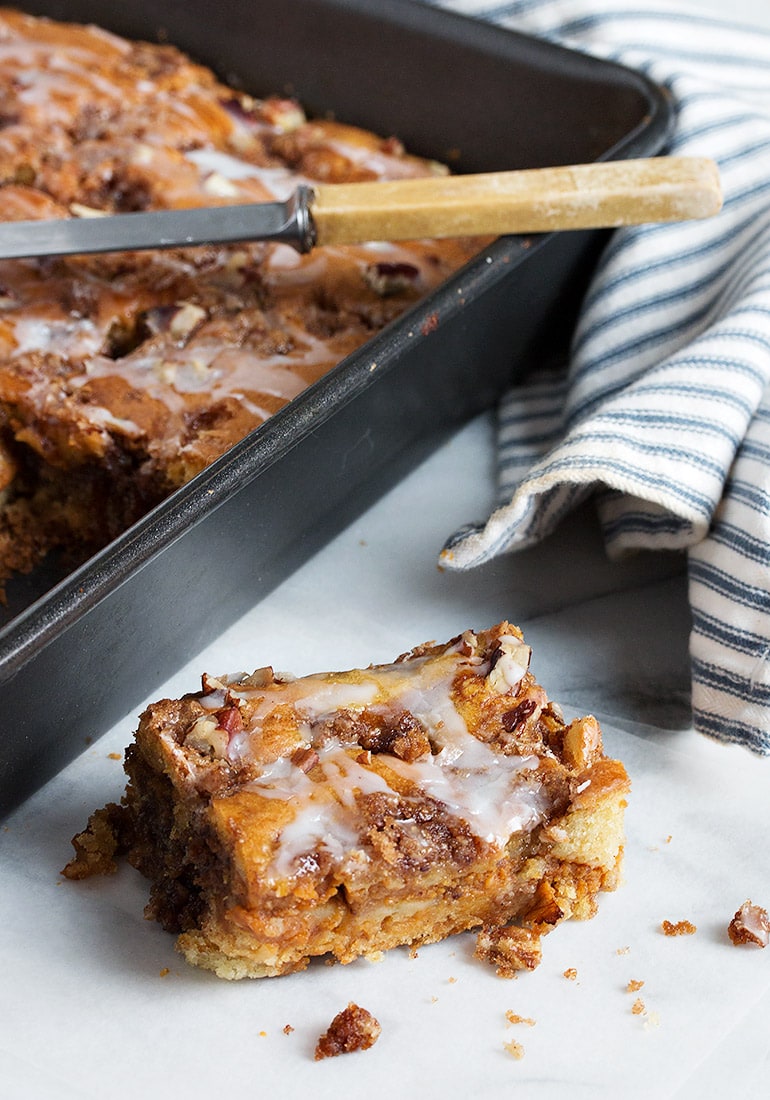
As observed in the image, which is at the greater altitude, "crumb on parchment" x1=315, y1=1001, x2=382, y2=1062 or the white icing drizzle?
the white icing drizzle

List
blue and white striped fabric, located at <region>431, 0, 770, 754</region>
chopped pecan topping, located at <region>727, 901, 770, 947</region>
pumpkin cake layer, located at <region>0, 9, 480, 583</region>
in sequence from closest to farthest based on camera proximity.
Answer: chopped pecan topping, located at <region>727, 901, 770, 947</region> < blue and white striped fabric, located at <region>431, 0, 770, 754</region> < pumpkin cake layer, located at <region>0, 9, 480, 583</region>

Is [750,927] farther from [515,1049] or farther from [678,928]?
[515,1049]

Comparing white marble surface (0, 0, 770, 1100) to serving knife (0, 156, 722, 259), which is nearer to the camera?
white marble surface (0, 0, 770, 1100)

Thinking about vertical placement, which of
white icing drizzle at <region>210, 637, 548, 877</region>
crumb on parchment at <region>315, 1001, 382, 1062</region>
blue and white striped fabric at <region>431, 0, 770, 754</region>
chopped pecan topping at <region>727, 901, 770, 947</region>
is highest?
blue and white striped fabric at <region>431, 0, 770, 754</region>

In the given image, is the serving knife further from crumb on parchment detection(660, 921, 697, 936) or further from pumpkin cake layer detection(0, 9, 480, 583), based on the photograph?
crumb on parchment detection(660, 921, 697, 936)

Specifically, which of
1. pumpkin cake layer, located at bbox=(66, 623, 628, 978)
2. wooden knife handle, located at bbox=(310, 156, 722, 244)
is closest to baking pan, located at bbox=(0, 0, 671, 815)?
wooden knife handle, located at bbox=(310, 156, 722, 244)

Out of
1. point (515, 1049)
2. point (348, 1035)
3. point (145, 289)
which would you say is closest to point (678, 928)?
point (515, 1049)

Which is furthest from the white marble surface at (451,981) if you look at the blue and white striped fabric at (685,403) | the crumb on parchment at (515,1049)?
the blue and white striped fabric at (685,403)
